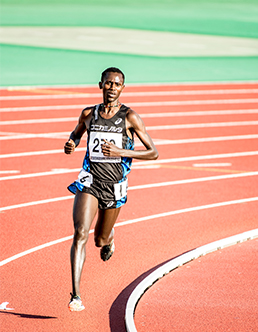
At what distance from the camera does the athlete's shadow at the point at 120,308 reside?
13.9 ft

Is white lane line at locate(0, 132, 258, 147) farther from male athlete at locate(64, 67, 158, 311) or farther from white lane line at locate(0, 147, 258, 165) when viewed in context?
male athlete at locate(64, 67, 158, 311)

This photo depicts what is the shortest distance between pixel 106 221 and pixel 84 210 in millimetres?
439

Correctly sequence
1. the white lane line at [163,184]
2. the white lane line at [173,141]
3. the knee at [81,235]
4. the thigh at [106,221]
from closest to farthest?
the knee at [81,235]
the thigh at [106,221]
the white lane line at [163,184]
the white lane line at [173,141]

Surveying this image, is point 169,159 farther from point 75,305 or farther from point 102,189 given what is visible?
point 75,305

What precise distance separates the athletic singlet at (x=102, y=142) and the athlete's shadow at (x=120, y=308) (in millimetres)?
973

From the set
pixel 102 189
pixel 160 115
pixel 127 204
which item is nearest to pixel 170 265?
pixel 102 189

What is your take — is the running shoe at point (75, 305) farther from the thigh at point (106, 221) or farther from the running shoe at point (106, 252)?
the running shoe at point (106, 252)

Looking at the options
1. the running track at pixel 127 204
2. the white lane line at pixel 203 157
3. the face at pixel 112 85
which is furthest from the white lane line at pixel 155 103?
the face at pixel 112 85

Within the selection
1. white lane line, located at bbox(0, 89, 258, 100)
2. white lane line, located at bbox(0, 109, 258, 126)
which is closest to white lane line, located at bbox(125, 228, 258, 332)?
white lane line, located at bbox(0, 109, 258, 126)

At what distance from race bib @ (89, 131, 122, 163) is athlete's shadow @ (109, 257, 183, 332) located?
1.14 m

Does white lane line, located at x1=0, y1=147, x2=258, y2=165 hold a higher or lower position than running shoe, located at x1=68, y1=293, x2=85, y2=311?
higher

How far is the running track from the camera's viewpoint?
15.5 ft

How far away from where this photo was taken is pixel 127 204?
7.36m

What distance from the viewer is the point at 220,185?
26.8 feet
